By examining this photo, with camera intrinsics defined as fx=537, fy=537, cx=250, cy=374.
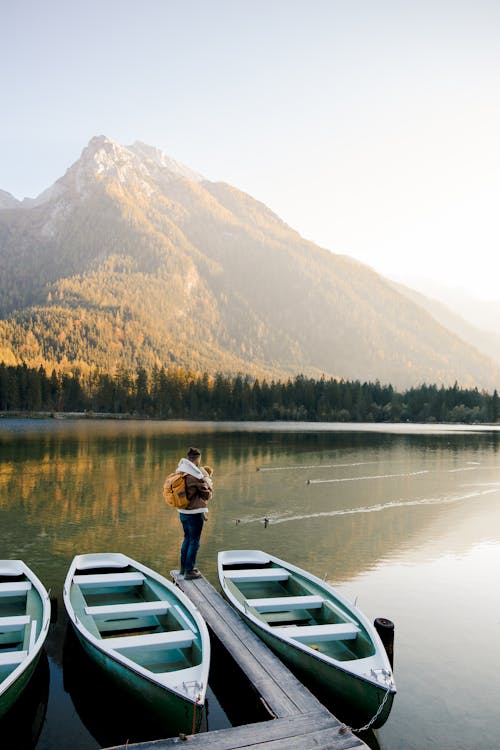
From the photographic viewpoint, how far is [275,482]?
150ft

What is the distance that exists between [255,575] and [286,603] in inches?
97.7

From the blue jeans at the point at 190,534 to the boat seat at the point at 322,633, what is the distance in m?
4.90

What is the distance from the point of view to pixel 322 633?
A: 11633 millimetres

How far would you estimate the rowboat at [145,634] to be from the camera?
9.45 meters

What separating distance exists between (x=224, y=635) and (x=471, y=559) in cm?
1539

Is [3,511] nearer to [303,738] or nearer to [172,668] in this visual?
[172,668]

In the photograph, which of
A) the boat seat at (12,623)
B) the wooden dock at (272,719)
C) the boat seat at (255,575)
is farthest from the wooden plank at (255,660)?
the boat seat at (12,623)

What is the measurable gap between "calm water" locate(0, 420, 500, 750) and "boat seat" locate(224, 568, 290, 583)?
10.8 ft

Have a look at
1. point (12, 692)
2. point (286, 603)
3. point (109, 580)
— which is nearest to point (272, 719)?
point (286, 603)

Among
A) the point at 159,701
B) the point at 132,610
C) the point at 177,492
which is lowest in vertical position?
the point at 159,701

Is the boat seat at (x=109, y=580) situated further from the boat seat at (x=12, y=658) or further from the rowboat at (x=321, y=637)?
the boat seat at (x=12, y=658)

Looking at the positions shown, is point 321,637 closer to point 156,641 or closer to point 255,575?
point 156,641

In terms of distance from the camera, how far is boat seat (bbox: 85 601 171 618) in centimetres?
1283

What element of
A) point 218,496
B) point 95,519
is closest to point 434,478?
point 218,496
